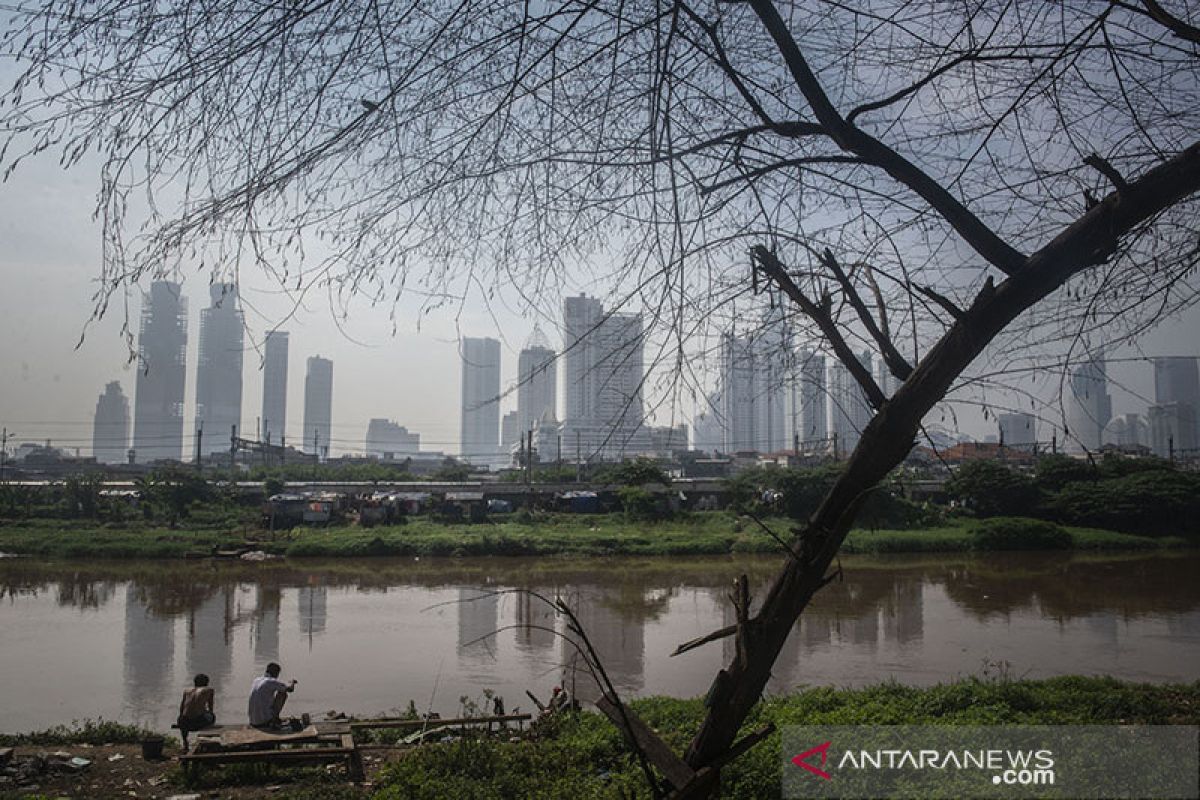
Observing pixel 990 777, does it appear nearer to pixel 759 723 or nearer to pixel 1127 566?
pixel 759 723

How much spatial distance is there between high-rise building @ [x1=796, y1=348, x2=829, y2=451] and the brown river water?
312 cm

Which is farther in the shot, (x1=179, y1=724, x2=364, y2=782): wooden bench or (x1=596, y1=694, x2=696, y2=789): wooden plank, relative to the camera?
(x1=179, y1=724, x2=364, y2=782): wooden bench

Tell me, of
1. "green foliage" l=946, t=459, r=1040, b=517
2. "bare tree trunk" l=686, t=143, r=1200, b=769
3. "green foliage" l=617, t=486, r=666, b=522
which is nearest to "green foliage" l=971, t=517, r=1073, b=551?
"green foliage" l=946, t=459, r=1040, b=517

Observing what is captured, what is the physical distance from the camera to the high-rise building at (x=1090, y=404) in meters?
2.35


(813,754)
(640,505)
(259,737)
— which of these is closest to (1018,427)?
(813,754)

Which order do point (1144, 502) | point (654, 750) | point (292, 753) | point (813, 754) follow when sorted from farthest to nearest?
point (1144, 502), point (292, 753), point (813, 754), point (654, 750)

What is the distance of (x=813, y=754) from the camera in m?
2.72

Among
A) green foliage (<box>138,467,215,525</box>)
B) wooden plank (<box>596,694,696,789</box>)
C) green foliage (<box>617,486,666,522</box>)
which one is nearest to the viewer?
wooden plank (<box>596,694,696,789</box>)

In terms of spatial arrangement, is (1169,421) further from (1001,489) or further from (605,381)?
(1001,489)

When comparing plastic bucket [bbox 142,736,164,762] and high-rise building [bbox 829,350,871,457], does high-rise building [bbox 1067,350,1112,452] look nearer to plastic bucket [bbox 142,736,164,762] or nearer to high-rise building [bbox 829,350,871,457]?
high-rise building [bbox 829,350,871,457]

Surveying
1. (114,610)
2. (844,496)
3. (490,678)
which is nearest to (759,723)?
(844,496)

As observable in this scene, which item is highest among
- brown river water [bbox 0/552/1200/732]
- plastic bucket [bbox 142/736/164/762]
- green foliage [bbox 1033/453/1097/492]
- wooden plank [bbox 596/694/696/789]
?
green foliage [bbox 1033/453/1097/492]

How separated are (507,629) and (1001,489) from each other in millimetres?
21352

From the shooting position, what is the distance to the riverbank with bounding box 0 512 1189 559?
21234mm
